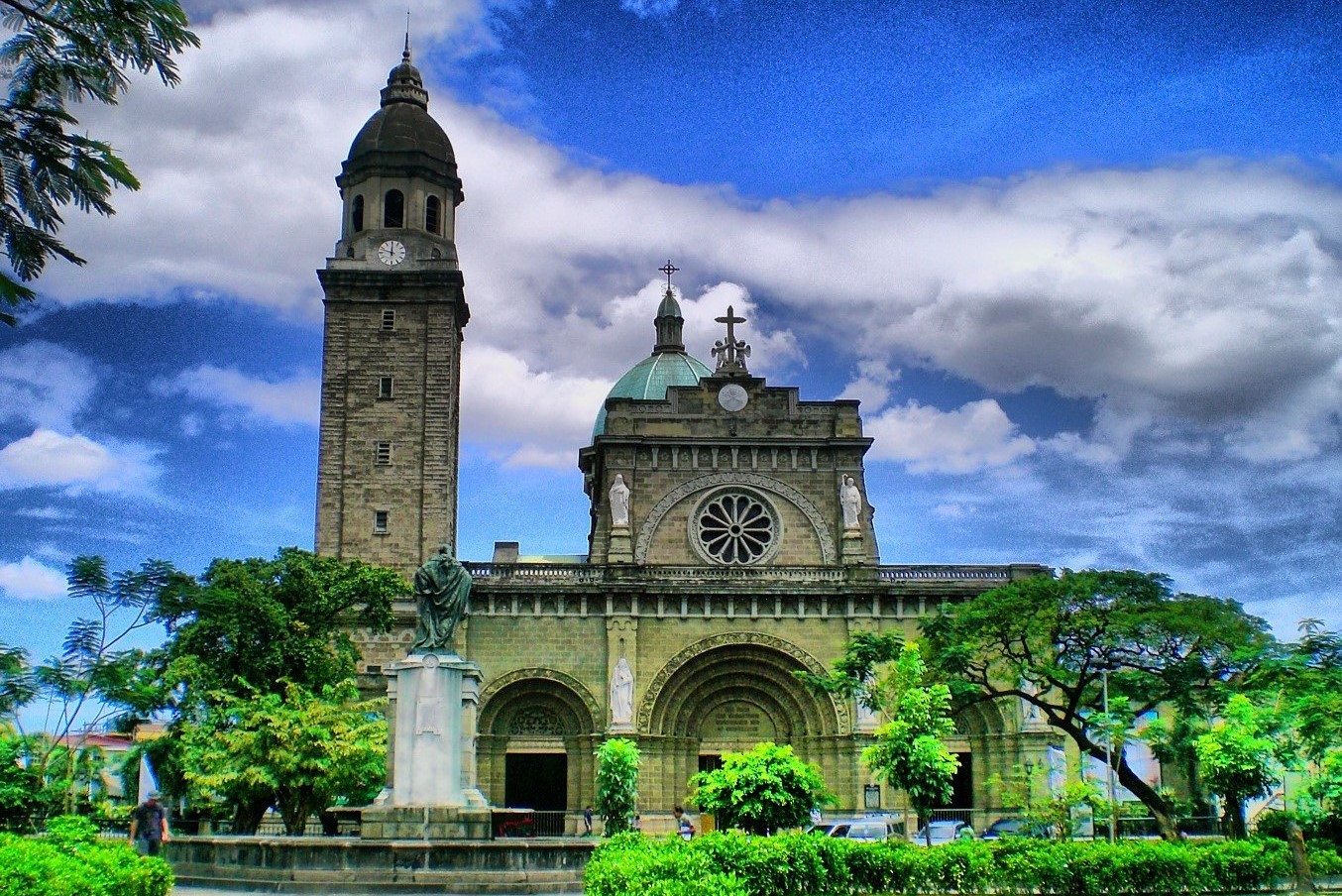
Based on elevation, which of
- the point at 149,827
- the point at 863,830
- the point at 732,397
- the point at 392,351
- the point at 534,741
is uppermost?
the point at 392,351

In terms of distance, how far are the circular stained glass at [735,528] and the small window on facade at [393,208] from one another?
14.4 metres

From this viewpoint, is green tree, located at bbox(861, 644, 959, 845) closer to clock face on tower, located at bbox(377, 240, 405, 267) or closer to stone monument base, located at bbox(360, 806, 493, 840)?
stone monument base, located at bbox(360, 806, 493, 840)

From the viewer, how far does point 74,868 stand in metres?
13.6

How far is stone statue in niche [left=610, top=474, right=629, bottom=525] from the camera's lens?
43.6 meters

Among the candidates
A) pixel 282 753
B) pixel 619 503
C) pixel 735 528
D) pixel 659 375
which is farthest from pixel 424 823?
pixel 659 375

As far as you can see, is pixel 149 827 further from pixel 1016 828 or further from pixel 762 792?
pixel 1016 828

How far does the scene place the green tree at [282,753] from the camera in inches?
1242

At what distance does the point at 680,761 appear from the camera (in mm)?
41812

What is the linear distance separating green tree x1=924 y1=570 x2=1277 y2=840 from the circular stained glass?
10.9 meters

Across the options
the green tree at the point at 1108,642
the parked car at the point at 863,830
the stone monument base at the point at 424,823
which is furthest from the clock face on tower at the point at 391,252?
the stone monument base at the point at 424,823

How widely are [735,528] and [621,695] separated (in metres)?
6.92

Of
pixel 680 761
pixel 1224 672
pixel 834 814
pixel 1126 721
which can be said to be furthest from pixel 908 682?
pixel 680 761

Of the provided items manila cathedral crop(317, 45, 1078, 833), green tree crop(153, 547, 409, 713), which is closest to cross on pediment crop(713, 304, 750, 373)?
manila cathedral crop(317, 45, 1078, 833)

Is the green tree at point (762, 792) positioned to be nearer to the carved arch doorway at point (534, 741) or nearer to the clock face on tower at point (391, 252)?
the carved arch doorway at point (534, 741)
